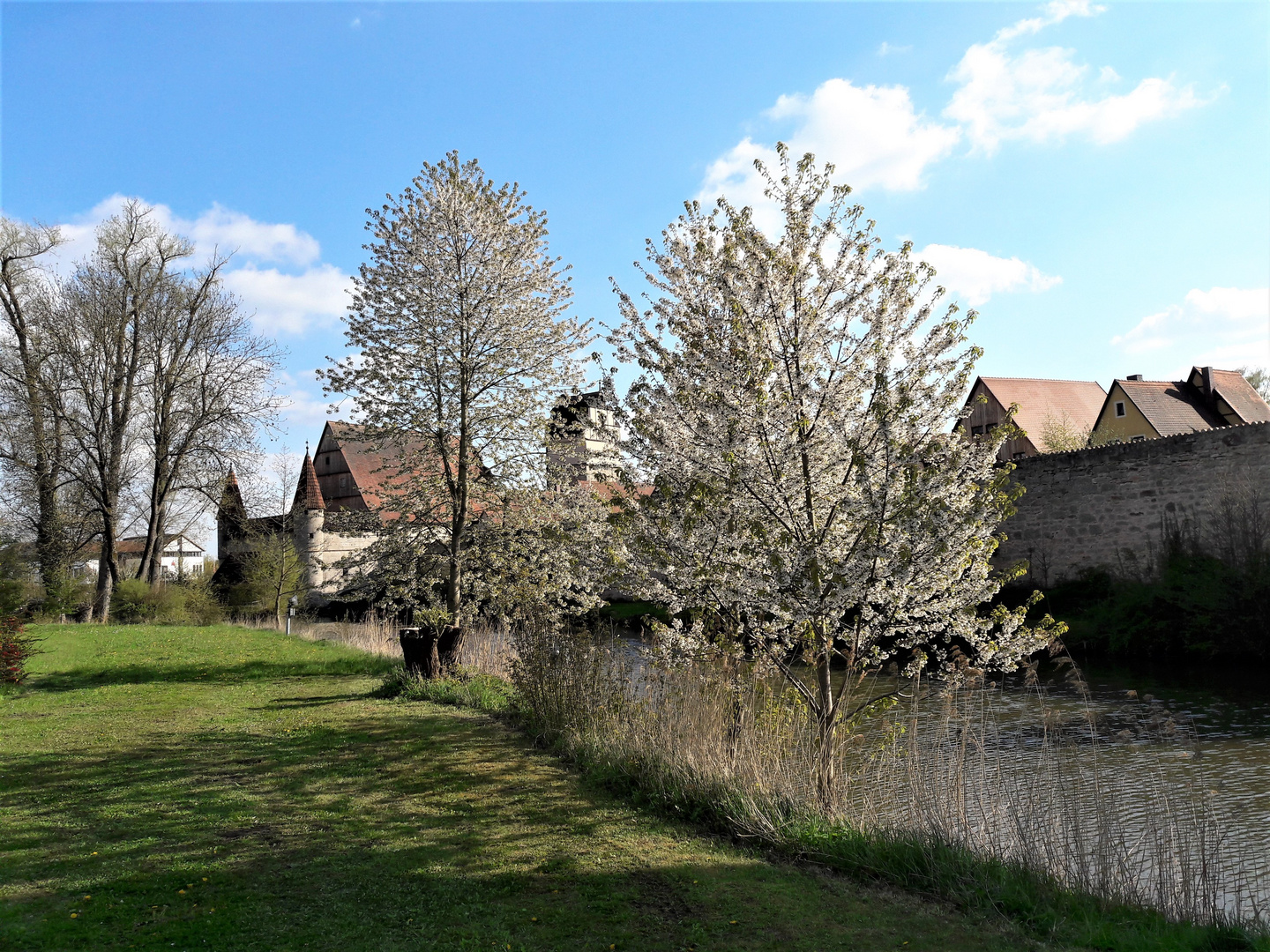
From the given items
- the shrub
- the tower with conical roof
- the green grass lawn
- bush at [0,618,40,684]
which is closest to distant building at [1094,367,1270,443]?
the tower with conical roof

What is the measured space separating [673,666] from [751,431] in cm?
216

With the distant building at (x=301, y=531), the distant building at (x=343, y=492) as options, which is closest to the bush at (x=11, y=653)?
the distant building at (x=343, y=492)

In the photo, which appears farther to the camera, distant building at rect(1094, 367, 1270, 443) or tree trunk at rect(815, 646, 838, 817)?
distant building at rect(1094, 367, 1270, 443)

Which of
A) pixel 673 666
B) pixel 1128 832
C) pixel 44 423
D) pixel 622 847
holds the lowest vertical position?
pixel 1128 832

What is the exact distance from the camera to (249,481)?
2489 centimetres

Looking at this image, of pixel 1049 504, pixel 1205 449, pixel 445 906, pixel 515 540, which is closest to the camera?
pixel 445 906

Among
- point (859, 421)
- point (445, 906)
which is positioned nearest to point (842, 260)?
point (859, 421)

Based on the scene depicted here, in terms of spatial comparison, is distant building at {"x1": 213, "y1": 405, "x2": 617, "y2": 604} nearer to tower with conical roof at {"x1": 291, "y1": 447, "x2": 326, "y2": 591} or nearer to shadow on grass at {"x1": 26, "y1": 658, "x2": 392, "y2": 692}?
tower with conical roof at {"x1": 291, "y1": 447, "x2": 326, "y2": 591}

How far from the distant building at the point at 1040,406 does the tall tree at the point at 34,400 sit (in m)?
34.5

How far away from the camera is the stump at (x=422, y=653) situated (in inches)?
433

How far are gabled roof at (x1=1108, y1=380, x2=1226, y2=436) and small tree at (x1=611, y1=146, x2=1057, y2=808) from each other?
3356 centimetres

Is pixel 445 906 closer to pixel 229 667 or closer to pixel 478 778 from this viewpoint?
pixel 478 778

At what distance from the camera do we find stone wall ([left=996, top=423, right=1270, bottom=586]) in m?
16.4

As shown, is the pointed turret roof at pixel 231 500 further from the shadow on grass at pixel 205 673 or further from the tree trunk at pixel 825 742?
the tree trunk at pixel 825 742
